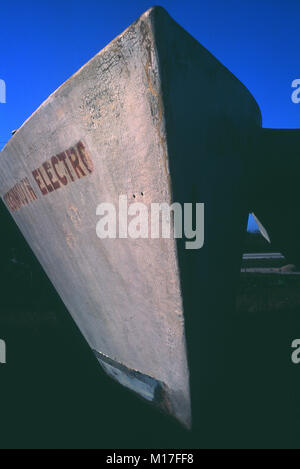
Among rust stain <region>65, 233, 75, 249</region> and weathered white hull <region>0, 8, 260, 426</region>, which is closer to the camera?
weathered white hull <region>0, 8, 260, 426</region>

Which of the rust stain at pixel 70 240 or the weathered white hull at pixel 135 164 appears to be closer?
the weathered white hull at pixel 135 164

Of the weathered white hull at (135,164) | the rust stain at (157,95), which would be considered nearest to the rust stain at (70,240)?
the weathered white hull at (135,164)

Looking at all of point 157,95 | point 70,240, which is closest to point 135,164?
point 157,95

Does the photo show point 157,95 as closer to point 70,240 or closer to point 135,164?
point 135,164

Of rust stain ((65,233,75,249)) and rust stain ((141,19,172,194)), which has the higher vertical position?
rust stain ((141,19,172,194))

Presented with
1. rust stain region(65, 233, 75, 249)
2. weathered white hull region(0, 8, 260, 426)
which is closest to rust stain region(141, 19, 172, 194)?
weathered white hull region(0, 8, 260, 426)

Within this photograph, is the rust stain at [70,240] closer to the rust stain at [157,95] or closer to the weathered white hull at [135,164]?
the weathered white hull at [135,164]

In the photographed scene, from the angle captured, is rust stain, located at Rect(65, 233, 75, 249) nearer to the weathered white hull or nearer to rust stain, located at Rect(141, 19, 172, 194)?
the weathered white hull

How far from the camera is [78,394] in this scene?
2.22 m

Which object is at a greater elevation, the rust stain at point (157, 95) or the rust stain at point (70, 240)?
the rust stain at point (157, 95)

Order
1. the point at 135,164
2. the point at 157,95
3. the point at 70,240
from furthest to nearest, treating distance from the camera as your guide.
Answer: the point at 70,240 < the point at 135,164 < the point at 157,95

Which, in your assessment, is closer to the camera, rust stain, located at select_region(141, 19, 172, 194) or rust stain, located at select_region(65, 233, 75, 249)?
rust stain, located at select_region(141, 19, 172, 194)

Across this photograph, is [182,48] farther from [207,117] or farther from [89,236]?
[89,236]

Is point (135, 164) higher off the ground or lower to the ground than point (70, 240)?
higher
